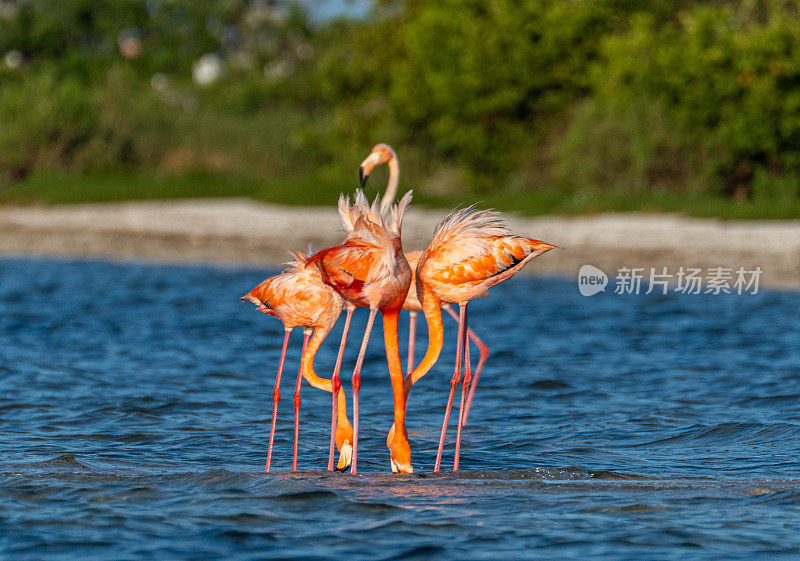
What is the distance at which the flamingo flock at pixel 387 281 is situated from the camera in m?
5.61

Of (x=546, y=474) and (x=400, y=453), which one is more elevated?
(x=400, y=453)

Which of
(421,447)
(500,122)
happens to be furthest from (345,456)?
(500,122)

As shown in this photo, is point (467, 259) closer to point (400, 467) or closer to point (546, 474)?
point (400, 467)

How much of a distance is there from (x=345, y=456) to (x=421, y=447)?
3.03 ft

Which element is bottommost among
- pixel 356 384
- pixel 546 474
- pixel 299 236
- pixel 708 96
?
pixel 546 474

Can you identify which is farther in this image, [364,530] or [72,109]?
[72,109]

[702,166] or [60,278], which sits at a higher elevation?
[702,166]

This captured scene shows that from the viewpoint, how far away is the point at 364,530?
510 cm

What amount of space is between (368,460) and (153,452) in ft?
4.00

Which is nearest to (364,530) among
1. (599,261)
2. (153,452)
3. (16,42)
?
(153,452)

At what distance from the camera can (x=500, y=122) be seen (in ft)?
93.9

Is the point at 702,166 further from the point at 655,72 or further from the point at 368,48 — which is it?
the point at 368,48

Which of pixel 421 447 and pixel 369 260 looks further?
pixel 421 447

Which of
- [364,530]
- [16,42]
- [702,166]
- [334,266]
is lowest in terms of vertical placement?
[364,530]
